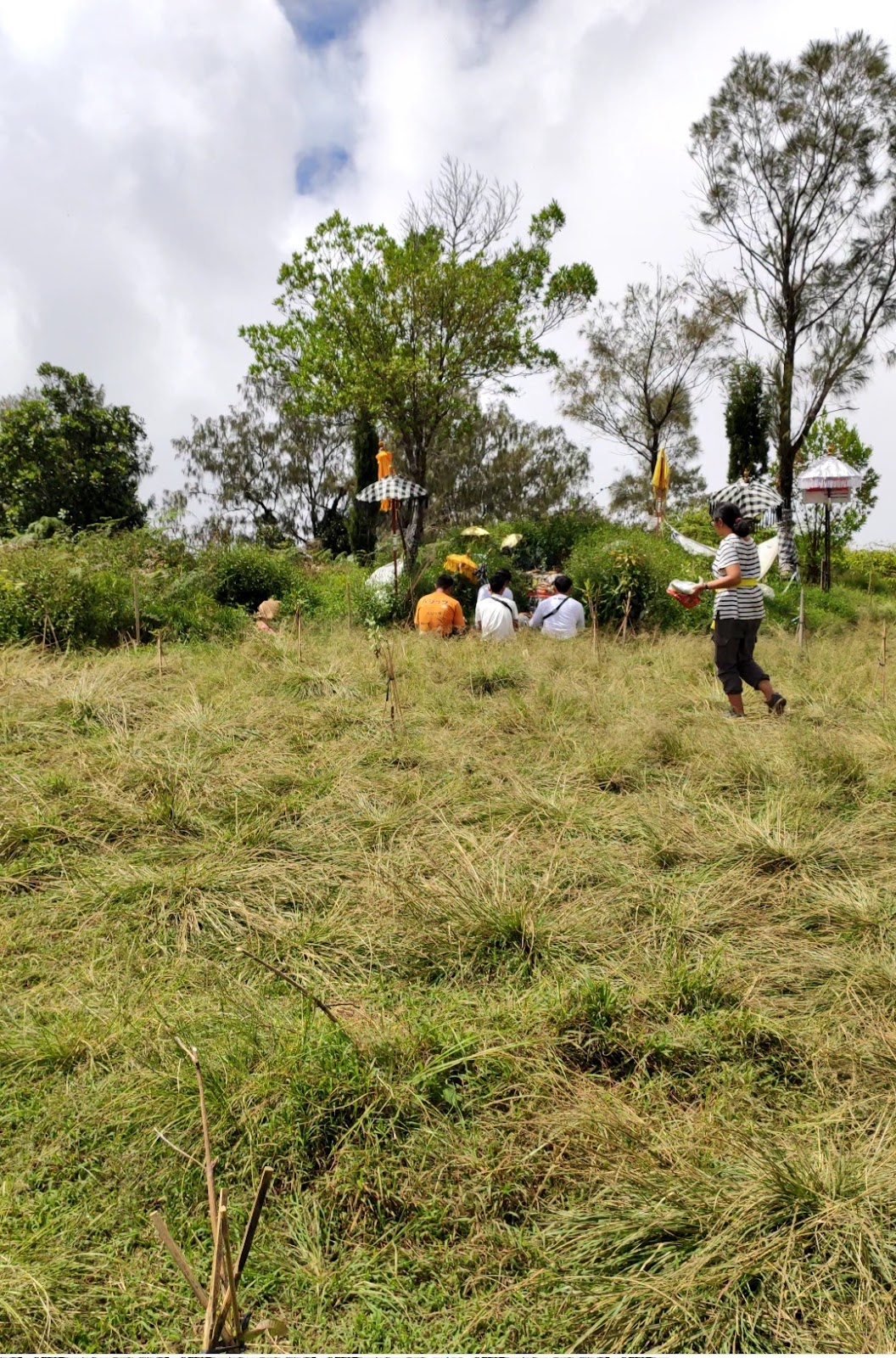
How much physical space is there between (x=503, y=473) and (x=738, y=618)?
3236 centimetres

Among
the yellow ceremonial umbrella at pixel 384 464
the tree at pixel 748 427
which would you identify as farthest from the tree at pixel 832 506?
the yellow ceremonial umbrella at pixel 384 464

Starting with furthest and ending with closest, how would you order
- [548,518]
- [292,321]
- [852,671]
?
1. [548,518]
2. [292,321]
3. [852,671]

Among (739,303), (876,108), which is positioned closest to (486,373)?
(739,303)

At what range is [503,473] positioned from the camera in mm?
36906

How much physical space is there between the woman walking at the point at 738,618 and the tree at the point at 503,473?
1204 inches

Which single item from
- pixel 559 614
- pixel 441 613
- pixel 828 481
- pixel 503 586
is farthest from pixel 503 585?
pixel 828 481

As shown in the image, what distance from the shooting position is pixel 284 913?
3260mm

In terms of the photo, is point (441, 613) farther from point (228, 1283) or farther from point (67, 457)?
point (67, 457)

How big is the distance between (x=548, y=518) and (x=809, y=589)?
6015 mm

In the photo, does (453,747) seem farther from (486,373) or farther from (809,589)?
(809,589)

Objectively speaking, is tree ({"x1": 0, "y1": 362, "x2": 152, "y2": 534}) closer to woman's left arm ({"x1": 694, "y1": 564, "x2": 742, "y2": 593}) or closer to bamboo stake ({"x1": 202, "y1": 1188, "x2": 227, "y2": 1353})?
woman's left arm ({"x1": 694, "y1": 564, "x2": 742, "y2": 593})

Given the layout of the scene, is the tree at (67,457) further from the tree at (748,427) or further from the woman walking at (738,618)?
the woman walking at (738,618)

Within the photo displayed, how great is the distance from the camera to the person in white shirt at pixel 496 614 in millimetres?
8414

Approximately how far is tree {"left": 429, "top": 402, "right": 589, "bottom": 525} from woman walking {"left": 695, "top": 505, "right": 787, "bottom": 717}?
3058 cm
